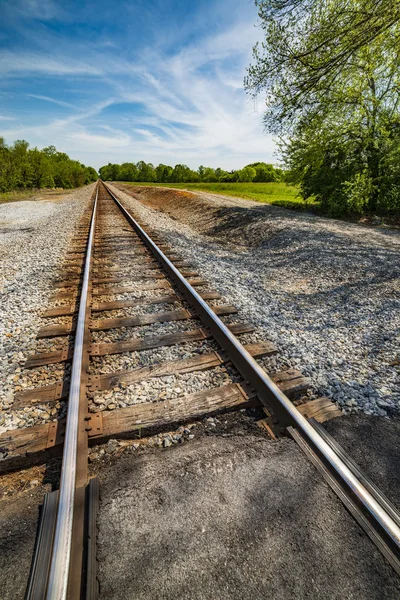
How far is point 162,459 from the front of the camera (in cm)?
207

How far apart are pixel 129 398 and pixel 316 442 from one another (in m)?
1.54

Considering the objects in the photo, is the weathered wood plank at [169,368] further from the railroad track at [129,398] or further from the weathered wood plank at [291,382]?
the weathered wood plank at [291,382]

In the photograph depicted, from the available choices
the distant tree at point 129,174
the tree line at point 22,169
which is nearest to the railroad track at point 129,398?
the tree line at point 22,169

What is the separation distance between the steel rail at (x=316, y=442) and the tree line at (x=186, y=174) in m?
48.4

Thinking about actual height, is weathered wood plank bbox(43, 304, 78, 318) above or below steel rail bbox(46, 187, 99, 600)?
below

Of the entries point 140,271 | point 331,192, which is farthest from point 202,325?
point 331,192

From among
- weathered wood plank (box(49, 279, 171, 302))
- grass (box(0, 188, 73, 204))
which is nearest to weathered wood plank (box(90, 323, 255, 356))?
weathered wood plank (box(49, 279, 171, 302))

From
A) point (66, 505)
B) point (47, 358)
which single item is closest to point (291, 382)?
point (66, 505)

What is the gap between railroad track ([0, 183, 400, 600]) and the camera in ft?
5.02

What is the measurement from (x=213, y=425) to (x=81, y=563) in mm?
1213

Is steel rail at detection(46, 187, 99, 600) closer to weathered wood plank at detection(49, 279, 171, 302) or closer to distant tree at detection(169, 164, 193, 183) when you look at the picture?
weathered wood plank at detection(49, 279, 171, 302)

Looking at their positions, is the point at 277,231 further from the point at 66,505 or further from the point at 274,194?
the point at 274,194

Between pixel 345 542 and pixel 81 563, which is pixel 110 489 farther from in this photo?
pixel 345 542

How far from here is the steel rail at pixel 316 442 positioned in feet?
4.98
